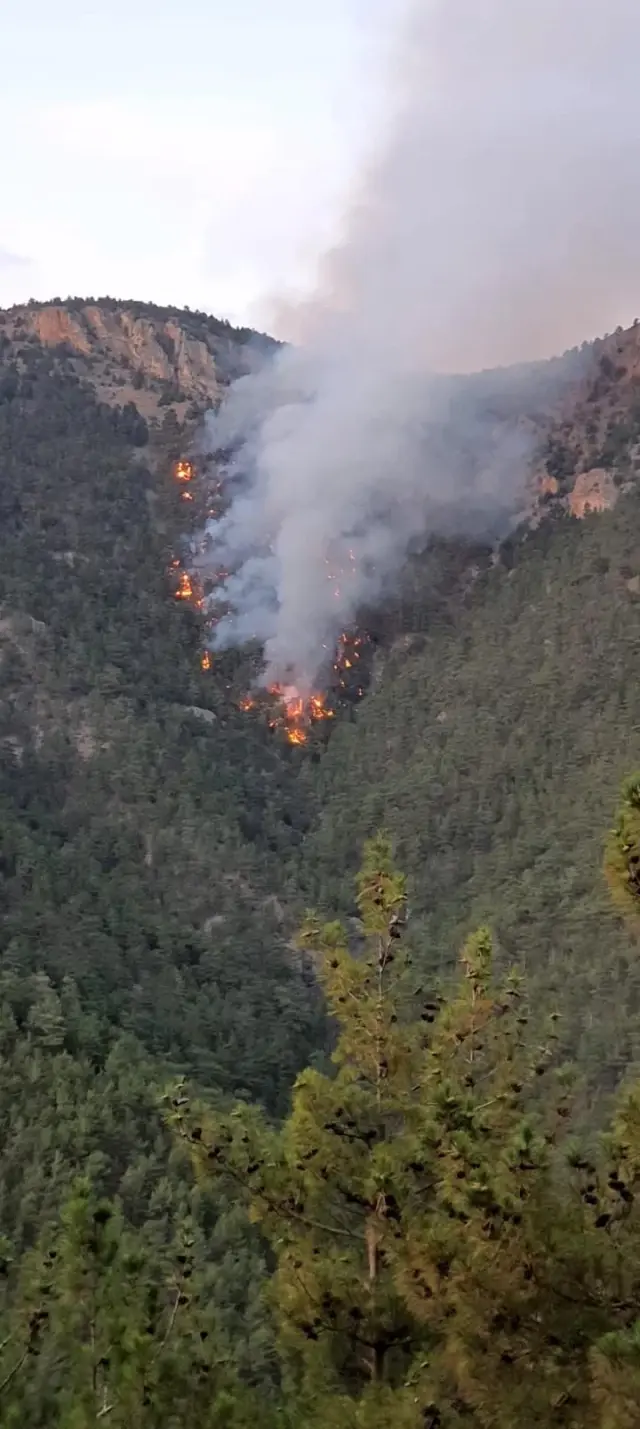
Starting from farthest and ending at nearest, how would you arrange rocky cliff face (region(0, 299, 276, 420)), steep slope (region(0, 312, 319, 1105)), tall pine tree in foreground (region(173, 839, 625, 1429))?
rocky cliff face (region(0, 299, 276, 420))
steep slope (region(0, 312, 319, 1105))
tall pine tree in foreground (region(173, 839, 625, 1429))

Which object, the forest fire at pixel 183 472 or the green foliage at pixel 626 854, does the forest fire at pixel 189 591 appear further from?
the green foliage at pixel 626 854

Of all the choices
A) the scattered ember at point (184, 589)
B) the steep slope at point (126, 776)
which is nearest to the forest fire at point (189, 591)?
the scattered ember at point (184, 589)

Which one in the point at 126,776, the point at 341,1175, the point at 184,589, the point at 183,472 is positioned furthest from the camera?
the point at 183,472

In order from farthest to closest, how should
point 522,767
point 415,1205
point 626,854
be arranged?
point 522,767, point 415,1205, point 626,854

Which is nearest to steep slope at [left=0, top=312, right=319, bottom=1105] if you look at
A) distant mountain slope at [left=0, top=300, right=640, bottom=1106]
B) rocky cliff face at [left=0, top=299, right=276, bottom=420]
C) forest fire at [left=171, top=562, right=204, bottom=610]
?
distant mountain slope at [left=0, top=300, right=640, bottom=1106]

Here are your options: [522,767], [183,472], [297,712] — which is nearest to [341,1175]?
[522,767]

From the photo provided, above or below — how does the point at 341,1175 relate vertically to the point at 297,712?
below

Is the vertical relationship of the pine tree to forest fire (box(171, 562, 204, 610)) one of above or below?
below

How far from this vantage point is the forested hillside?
7635 millimetres

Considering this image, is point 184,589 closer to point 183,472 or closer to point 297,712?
point 297,712

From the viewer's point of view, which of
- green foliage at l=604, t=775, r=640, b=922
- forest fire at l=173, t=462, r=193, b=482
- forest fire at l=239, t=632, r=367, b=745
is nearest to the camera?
green foliage at l=604, t=775, r=640, b=922

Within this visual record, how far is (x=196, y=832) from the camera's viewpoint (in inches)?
2302

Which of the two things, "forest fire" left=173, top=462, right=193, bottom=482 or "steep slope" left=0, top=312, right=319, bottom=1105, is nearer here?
"steep slope" left=0, top=312, right=319, bottom=1105

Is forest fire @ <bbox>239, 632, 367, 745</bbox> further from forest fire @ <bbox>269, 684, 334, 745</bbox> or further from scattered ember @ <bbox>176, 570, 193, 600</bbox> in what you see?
scattered ember @ <bbox>176, 570, 193, 600</bbox>
